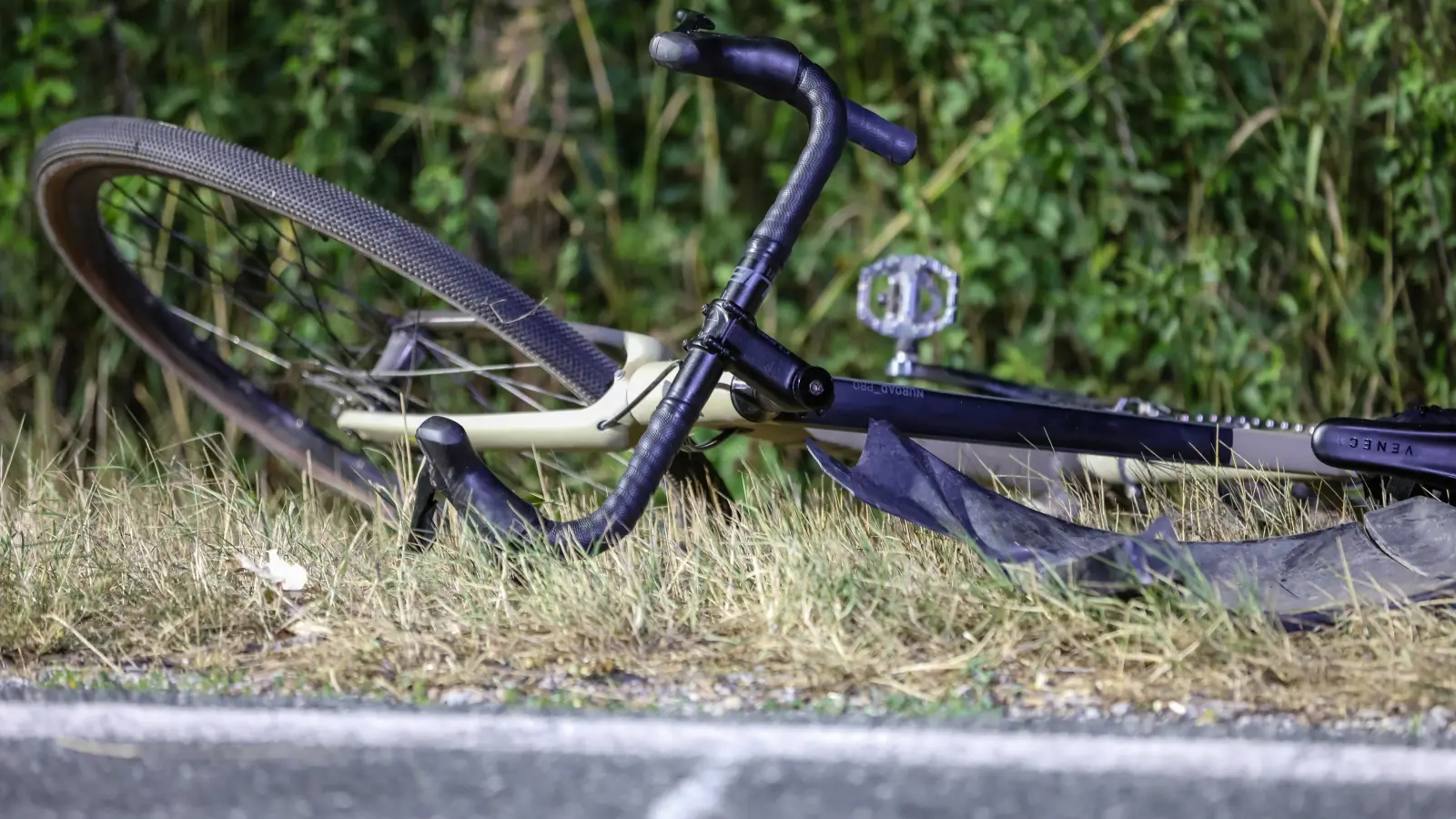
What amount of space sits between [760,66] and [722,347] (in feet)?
1.40

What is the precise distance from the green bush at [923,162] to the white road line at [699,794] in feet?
9.00

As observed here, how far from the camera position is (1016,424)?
7.80 feet

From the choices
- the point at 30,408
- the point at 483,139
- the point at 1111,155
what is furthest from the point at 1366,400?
the point at 30,408

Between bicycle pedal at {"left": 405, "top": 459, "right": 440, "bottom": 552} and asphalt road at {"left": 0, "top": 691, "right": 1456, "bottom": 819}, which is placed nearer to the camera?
asphalt road at {"left": 0, "top": 691, "right": 1456, "bottom": 819}

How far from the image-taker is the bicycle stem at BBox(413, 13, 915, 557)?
1900 millimetres

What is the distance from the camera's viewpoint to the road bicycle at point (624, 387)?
1.96 meters

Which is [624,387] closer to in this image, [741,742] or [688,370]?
[688,370]

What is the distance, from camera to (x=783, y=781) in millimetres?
1334

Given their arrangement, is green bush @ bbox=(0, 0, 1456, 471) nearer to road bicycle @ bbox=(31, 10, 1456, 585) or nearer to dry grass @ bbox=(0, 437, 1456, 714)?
road bicycle @ bbox=(31, 10, 1456, 585)

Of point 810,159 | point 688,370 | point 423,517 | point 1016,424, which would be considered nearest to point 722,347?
point 688,370

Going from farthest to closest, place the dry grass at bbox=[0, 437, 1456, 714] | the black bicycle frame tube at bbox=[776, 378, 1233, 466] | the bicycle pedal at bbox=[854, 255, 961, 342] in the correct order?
the bicycle pedal at bbox=[854, 255, 961, 342] < the black bicycle frame tube at bbox=[776, 378, 1233, 466] < the dry grass at bbox=[0, 437, 1456, 714]

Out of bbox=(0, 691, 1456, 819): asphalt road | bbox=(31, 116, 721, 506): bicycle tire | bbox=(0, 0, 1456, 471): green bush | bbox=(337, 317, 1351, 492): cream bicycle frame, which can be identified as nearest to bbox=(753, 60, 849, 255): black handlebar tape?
bbox=(337, 317, 1351, 492): cream bicycle frame

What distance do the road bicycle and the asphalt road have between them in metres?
0.49

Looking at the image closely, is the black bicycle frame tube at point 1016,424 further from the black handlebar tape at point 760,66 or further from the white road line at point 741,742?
the white road line at point 741,742
